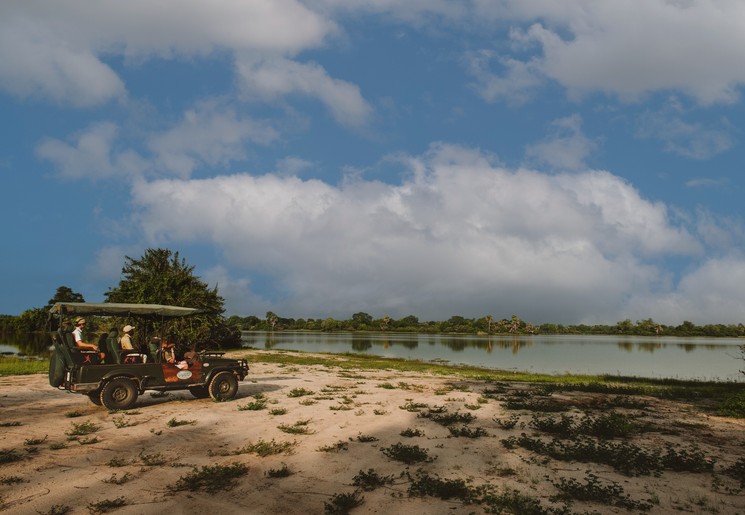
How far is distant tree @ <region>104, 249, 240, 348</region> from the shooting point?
36781 mm

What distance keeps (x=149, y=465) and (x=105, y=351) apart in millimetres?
6466

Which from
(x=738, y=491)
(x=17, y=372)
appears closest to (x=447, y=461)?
(x=738, y=491)

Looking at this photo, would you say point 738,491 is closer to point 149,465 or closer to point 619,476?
point 619,476

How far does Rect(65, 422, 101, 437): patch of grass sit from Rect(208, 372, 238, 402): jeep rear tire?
3.84m

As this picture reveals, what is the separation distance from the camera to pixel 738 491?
21.7ft

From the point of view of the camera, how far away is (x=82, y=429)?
966 cm

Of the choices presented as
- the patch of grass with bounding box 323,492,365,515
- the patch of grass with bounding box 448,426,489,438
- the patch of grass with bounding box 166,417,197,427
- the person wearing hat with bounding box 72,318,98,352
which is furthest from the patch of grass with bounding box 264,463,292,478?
the person wearing hat with bounding box 72,318,98,352

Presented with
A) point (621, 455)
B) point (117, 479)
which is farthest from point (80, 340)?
point (621, 455)

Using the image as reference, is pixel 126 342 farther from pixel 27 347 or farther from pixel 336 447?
pixel 27 347

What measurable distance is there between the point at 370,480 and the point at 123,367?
850 centimetres

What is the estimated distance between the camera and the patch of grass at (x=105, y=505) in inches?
227

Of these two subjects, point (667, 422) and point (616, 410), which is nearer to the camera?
point (667, 422)

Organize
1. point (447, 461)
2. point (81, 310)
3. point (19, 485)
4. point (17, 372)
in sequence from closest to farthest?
point (19, 485)
point (447, 461)
point (81, 310)
point (17, 372)

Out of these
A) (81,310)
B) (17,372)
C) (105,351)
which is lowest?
(17,372)
